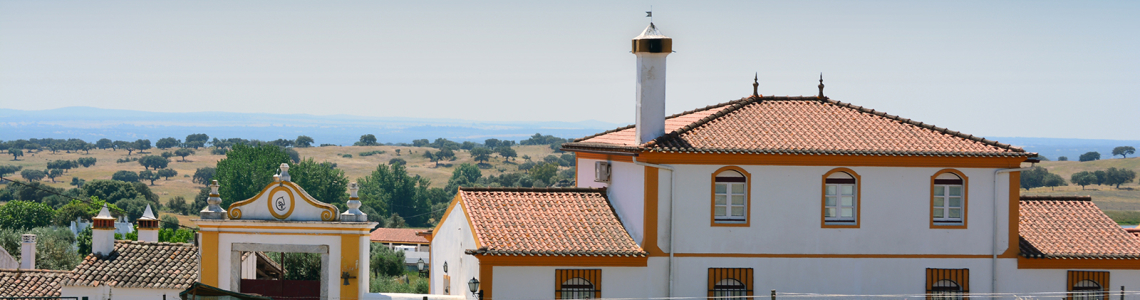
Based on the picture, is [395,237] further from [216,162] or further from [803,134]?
[216,162]

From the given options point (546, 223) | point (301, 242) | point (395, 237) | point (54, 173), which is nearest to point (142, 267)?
point (301, 242)

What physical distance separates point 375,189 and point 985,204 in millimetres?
97233

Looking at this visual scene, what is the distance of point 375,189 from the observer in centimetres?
11369

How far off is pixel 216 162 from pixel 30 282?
125441mm

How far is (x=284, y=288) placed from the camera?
860 inches

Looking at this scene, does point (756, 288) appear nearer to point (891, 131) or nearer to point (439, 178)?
point (891, 131)

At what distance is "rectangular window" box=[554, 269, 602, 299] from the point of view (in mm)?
19984

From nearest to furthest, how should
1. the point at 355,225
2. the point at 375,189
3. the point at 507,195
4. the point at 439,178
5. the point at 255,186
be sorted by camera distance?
the point at 355,225, the point at 507,195, the point at 255,186, the point at 375,189, the point at 439,178

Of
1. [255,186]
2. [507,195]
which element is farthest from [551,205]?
[255,186]

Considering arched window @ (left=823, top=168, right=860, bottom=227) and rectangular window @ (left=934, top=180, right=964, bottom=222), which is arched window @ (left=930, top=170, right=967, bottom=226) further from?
arched window @ (left=823, top=168, right=860, bottom=227)

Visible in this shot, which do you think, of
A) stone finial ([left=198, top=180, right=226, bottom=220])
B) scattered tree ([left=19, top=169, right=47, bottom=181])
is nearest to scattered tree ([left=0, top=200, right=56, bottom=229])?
stone finial ([left=198, top=180, right=226, bottom=220])

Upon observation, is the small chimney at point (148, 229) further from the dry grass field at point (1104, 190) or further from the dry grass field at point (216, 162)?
the dry grass field at point (216, 162)

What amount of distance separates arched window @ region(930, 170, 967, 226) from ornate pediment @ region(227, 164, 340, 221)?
1222 cm

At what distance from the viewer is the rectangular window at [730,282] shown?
67.9ft
